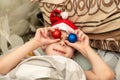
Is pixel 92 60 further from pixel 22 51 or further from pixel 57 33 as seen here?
pixel 22 51

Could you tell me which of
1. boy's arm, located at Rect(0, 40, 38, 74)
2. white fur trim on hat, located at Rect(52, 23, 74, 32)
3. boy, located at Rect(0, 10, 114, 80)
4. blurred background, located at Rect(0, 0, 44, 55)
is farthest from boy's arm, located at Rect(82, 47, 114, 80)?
blurred background, located at Rect(0, 0, 44, 55)

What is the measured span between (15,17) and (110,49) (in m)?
0.58

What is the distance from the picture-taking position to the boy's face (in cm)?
128

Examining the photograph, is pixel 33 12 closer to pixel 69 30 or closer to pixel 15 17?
pixel 15 17

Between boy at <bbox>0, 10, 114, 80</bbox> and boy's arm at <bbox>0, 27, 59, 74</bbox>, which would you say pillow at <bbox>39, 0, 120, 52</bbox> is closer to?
boy at <bbox>0, 10, 114, 80</bbox>

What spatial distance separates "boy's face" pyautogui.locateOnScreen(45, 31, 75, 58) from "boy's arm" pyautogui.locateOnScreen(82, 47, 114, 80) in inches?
3.3

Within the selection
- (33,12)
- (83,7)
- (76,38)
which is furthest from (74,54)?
(33,12)

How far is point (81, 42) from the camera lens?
1.31 m

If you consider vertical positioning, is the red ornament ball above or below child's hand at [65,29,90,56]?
above

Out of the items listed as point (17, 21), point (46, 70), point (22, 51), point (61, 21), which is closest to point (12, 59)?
point (22, 51)

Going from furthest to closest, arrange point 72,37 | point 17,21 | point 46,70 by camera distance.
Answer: point 17,21
point 72,37
point 46,70

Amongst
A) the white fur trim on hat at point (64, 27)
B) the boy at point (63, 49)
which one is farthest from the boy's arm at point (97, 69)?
the white fur trim on hat at point (64, 27)

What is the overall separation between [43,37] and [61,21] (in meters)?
0.11

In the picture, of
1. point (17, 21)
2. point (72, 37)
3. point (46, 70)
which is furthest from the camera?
point (17, 21)
